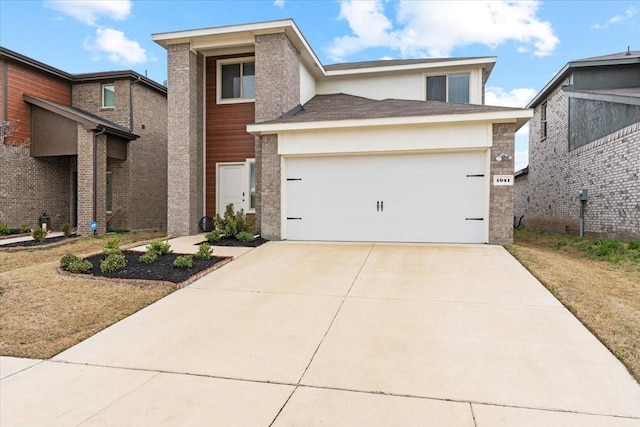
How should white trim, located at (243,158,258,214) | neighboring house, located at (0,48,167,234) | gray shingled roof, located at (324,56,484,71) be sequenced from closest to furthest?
1. white trim, located at (243,158,258,214)
2. neighboring house, located at (0,48,167,234)
3. gray shingled roof, located at (324,56,484,71)

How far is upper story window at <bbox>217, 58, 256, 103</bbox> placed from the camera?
1254 centimetres

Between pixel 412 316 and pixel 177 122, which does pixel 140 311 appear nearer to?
pixel 412 316

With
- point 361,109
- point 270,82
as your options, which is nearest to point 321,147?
point 361,109

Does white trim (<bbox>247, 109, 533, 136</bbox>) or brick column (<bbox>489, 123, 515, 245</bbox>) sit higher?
white trim (<bbox>247, 109, 533, 136</bbox>)

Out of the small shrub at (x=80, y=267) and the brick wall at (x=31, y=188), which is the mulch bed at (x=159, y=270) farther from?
the brick wall at (x=31, y=188)

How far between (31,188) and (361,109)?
41.5ft

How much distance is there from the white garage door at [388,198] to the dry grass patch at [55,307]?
5092 millimetres

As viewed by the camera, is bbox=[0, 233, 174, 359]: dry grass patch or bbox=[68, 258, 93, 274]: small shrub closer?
bbox=[0, 233, 174, 359]: dry grass patch

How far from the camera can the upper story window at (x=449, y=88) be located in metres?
13.7

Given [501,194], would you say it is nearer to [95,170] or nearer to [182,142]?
[182,142]

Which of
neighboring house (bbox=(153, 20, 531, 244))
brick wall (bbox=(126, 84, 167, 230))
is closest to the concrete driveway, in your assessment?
neighboring house (bbox=(153, 20, 531, 244))

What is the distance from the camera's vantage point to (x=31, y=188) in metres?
14.3

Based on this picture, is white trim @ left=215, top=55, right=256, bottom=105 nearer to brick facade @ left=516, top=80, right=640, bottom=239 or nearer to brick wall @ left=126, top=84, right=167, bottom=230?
brick wall @ left=126, top=84, right=167, bottom=230

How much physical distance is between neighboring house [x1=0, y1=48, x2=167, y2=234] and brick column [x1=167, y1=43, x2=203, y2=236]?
11.6 feet
